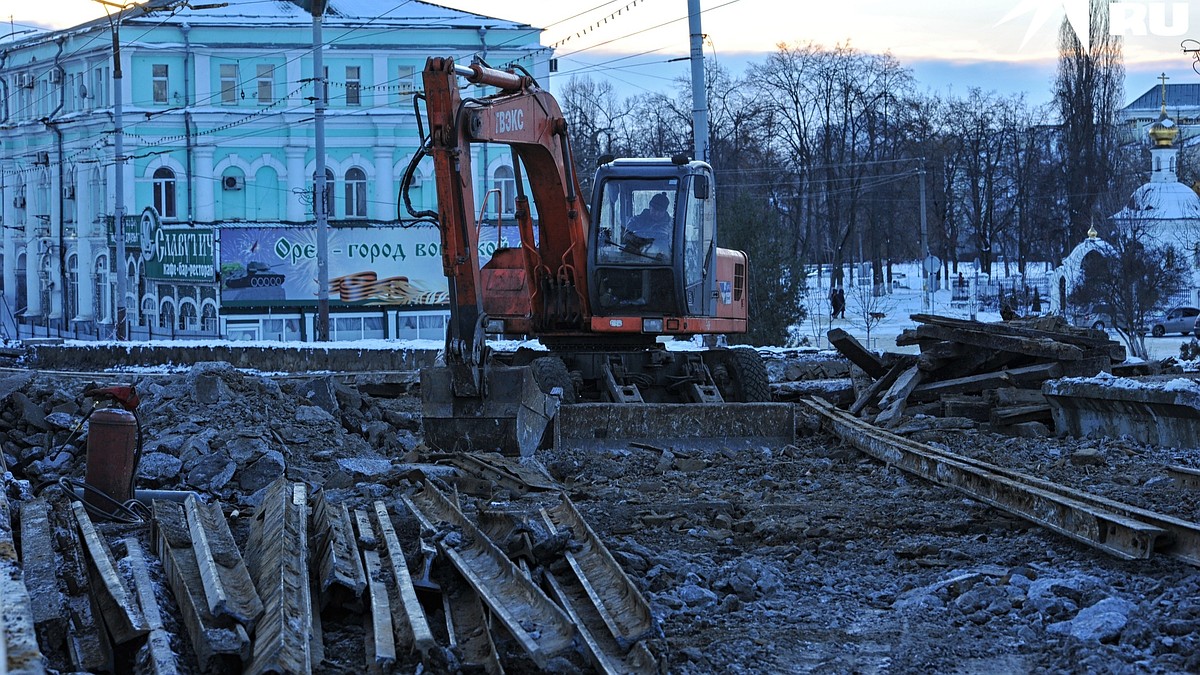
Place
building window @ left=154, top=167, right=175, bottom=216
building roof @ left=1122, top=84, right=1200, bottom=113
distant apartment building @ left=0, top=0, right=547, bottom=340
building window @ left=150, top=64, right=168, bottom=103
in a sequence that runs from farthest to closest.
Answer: building roof @ left=1122, top=84, right=1200, bottom=113 → building window @ left=154, top=167, right=175, bottom=216 → building window @ left=150, top=64, right=168, bottom=103 → distant apartment building @ left=0, top=0, right=547, bottom=340

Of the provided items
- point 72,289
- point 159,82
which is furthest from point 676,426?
point 72,289

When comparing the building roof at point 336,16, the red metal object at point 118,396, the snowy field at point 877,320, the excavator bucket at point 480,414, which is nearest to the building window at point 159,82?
the building roof at point 336,16

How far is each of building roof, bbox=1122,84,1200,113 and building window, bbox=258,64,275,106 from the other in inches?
4739

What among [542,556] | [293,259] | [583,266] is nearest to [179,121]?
[293,259]

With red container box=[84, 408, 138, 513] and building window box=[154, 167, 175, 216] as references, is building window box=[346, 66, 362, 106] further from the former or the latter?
red container box=[84, 408, 138, 513]

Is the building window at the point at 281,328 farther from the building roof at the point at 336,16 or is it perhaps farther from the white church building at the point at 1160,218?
the white church building at the point at 1160,218

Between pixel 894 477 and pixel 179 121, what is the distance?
126ft

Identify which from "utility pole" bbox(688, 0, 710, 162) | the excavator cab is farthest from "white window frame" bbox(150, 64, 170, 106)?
the excavator cab

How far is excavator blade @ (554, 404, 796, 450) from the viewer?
12664 mm

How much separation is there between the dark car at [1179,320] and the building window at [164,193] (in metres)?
32.6

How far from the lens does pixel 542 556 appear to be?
7.16m

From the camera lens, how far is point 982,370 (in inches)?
607

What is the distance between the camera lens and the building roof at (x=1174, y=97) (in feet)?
480

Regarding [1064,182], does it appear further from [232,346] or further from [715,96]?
[232,346]
